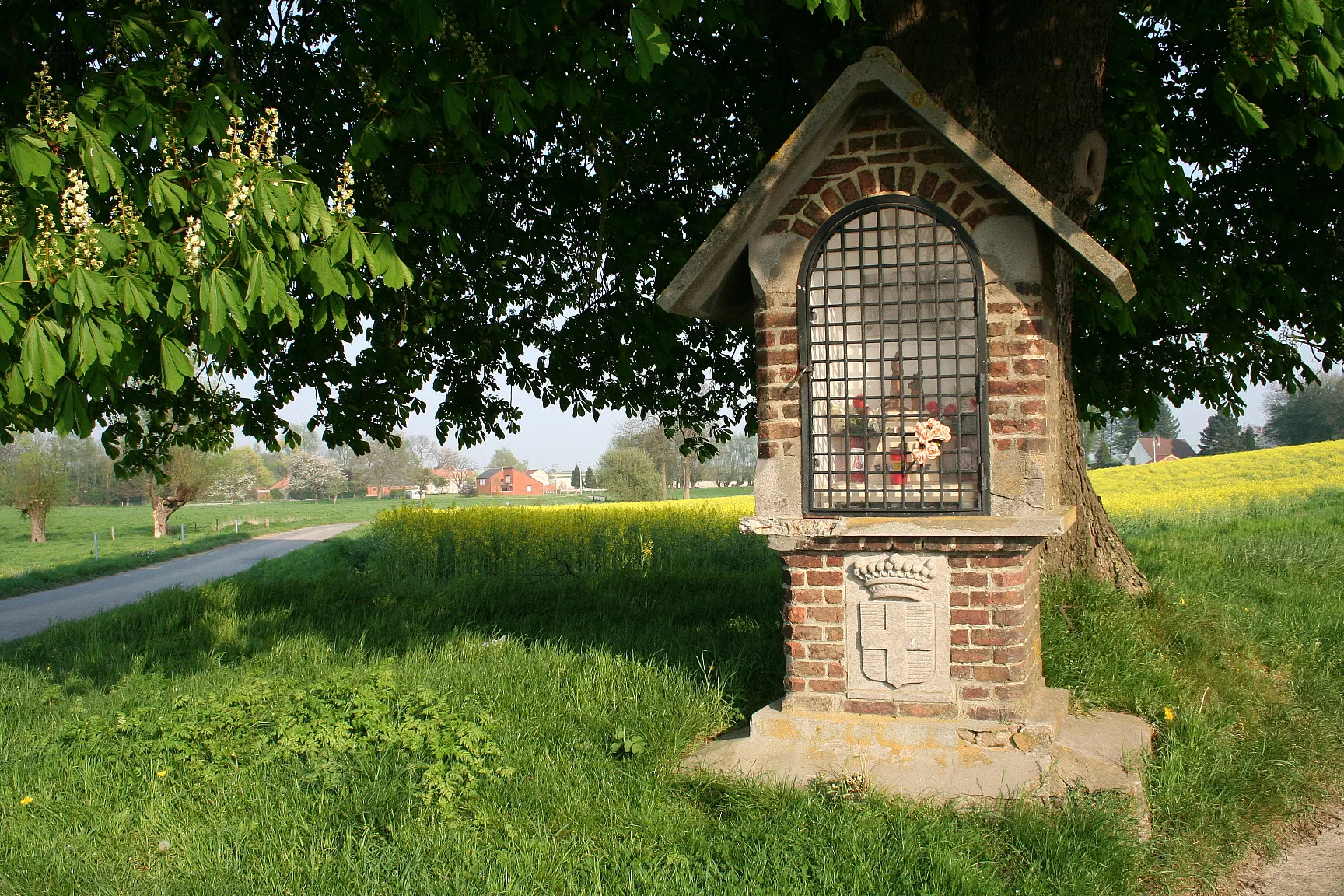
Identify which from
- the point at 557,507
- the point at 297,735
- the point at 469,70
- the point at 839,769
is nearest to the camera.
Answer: the point at 839,769

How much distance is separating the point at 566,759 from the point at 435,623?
4.50m

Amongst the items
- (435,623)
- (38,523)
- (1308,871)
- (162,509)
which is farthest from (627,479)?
(1308,871)

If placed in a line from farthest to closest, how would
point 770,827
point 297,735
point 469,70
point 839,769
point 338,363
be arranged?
point 338,363 < point 469,70 < point 297,735 < point 839,769 < point 770,827

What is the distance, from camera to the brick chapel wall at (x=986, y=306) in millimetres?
4758

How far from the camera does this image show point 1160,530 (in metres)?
16.2

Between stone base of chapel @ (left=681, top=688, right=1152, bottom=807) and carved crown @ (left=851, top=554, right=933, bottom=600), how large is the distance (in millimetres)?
632

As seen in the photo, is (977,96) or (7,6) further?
(977,96)

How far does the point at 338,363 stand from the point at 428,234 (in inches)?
56.5

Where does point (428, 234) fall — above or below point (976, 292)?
above

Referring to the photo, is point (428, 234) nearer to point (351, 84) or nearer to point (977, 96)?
point (351, 84)

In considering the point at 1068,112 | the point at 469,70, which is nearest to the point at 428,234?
the point at 469,70

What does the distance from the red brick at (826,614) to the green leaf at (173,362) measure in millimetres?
3159

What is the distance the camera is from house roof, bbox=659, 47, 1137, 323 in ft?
15.2

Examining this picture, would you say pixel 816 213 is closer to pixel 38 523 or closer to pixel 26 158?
pixel 26 158
